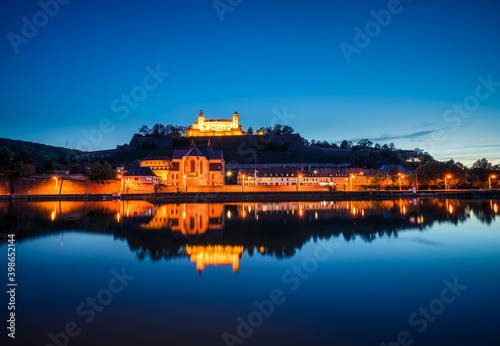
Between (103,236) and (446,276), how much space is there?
36.5 ft

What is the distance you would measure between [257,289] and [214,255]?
9.46 feet

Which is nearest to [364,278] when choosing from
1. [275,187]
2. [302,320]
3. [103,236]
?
[302,320]

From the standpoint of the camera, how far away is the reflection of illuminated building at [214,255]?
8.13 meters

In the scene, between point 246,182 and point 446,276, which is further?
point 246,182

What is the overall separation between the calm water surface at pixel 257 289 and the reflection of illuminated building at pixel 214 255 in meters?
0.05

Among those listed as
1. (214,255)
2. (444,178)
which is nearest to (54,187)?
(214,255)

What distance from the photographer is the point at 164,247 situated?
10.2 metres

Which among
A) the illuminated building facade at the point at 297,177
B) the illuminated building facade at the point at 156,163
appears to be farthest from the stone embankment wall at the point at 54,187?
the illuminated building facade at the point at 297,177

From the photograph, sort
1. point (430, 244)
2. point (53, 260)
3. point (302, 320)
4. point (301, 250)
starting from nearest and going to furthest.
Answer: point (302, 320) → point (53, 260) → point (301, 250) → point (430, 244)

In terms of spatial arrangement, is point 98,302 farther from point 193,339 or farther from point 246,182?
point 246,182

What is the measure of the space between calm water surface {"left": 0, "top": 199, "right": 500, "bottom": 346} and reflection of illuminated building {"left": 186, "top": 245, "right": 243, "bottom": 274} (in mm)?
51

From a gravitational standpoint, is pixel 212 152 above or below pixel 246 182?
above

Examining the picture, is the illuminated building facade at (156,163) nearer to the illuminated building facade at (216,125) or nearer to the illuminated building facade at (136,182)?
the illuminated building facade at (136,182)

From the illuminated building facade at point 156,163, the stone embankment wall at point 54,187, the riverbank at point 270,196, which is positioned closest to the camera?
the riverbank at point 270,196
